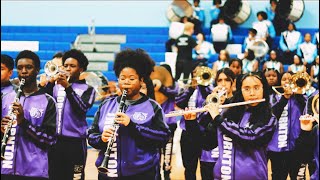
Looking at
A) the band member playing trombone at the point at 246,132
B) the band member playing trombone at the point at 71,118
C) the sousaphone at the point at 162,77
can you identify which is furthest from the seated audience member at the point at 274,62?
the band member playing trombone at the point at 246,132

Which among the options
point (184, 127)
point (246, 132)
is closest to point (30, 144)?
point (246, 132)

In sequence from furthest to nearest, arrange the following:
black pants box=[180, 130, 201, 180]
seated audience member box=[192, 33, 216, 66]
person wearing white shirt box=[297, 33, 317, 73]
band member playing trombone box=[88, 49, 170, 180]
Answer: seated audience member box=[192, 33, 216, 66], person wearing white shirt box=[297, 33, 317, 73], black pants box=[180, 130, 201, 180], band member playing trombone box=[88, 49, 170, 180]

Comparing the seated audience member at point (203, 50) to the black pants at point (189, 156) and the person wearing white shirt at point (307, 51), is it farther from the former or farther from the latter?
the black pants at point (189, 156)

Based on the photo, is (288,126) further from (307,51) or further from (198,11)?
(198,11)

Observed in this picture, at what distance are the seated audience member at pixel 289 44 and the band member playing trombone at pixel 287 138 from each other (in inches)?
293

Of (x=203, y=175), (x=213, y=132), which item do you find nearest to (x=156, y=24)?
(x=203, y=175)

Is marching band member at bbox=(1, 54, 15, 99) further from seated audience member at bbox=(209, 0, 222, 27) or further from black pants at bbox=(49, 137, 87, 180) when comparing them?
seated audience member at bbox=(209, 0, 222, 27)

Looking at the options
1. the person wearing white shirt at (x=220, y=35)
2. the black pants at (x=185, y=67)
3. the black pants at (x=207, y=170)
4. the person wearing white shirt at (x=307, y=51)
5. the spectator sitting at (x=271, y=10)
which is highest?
the spectator sitting at (x=271, y=10)

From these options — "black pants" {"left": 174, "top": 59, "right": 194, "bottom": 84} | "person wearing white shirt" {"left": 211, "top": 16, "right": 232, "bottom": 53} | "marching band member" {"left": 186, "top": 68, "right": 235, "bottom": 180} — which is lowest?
"marching band member" {"left": 186, "top": 68, "right": 235, "bottom": 180}

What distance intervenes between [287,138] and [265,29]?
25.9 ft

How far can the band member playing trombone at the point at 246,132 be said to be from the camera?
172 inches

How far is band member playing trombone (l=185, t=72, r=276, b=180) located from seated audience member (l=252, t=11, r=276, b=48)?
29.9 feet

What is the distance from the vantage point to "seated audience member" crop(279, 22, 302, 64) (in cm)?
1362

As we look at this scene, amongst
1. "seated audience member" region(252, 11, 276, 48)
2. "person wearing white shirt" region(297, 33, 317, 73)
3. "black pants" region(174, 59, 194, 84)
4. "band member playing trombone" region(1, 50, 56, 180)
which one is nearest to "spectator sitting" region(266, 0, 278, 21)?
"seated audience member" region(252, 11, 276, 48)
